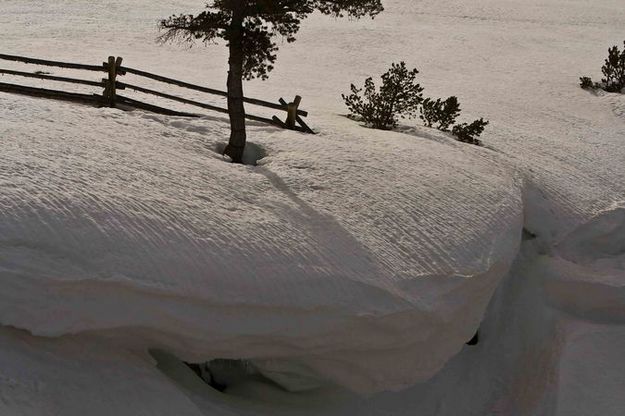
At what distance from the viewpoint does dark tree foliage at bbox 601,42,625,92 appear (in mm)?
20547

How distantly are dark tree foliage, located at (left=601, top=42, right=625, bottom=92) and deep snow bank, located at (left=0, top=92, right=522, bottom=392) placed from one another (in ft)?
41.3

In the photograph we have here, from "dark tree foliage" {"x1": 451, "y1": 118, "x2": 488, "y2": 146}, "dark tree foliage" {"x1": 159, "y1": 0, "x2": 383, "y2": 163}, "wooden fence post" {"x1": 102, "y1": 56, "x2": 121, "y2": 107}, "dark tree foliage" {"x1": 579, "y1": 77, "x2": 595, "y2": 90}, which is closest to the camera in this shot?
"dark tree foliage" {"x1": 159, "y1": 0, "x2": 383, "y2": 163}

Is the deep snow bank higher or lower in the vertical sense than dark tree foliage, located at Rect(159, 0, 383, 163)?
lower

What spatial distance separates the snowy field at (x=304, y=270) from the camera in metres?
6.40

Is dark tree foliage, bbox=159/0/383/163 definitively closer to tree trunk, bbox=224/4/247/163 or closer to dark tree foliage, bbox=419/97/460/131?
tree trunk, bbox=224/4/247/163

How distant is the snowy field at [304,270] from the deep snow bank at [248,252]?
0.07 ft

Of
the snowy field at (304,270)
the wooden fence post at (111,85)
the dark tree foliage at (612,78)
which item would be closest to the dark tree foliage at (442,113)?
the snowy field at (304,270)

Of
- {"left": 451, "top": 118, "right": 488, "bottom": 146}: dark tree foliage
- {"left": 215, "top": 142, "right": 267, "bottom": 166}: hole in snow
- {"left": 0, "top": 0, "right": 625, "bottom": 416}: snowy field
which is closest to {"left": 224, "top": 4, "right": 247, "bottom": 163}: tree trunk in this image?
{"left": 215, "top": 142, "right": 267, "bottom": 166}: hole in snow

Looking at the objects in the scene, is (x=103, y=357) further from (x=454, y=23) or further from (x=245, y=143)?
(x=454, y=23)

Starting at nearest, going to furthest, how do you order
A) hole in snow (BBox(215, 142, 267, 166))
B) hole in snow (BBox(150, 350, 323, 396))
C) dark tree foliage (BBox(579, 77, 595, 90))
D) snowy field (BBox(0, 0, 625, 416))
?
snowy field (BBox(0, 0, 625, 416)), hole in snow (BBox(150, 350, 323, 396)), hole in snow (BBox(215, 142, 267, 166)), dark tree foliage (BBox(579, 77, 595, 90))

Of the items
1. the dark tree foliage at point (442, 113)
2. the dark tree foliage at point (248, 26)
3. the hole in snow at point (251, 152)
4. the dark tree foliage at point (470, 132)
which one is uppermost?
the dark tree foliage at point (248, 26)

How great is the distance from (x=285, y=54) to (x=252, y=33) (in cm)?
1599

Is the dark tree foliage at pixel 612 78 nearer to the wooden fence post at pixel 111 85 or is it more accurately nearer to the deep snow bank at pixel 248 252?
the deep snow bank at pixel 248 252

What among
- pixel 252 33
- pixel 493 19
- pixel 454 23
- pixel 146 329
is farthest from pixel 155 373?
pixel 493 19
